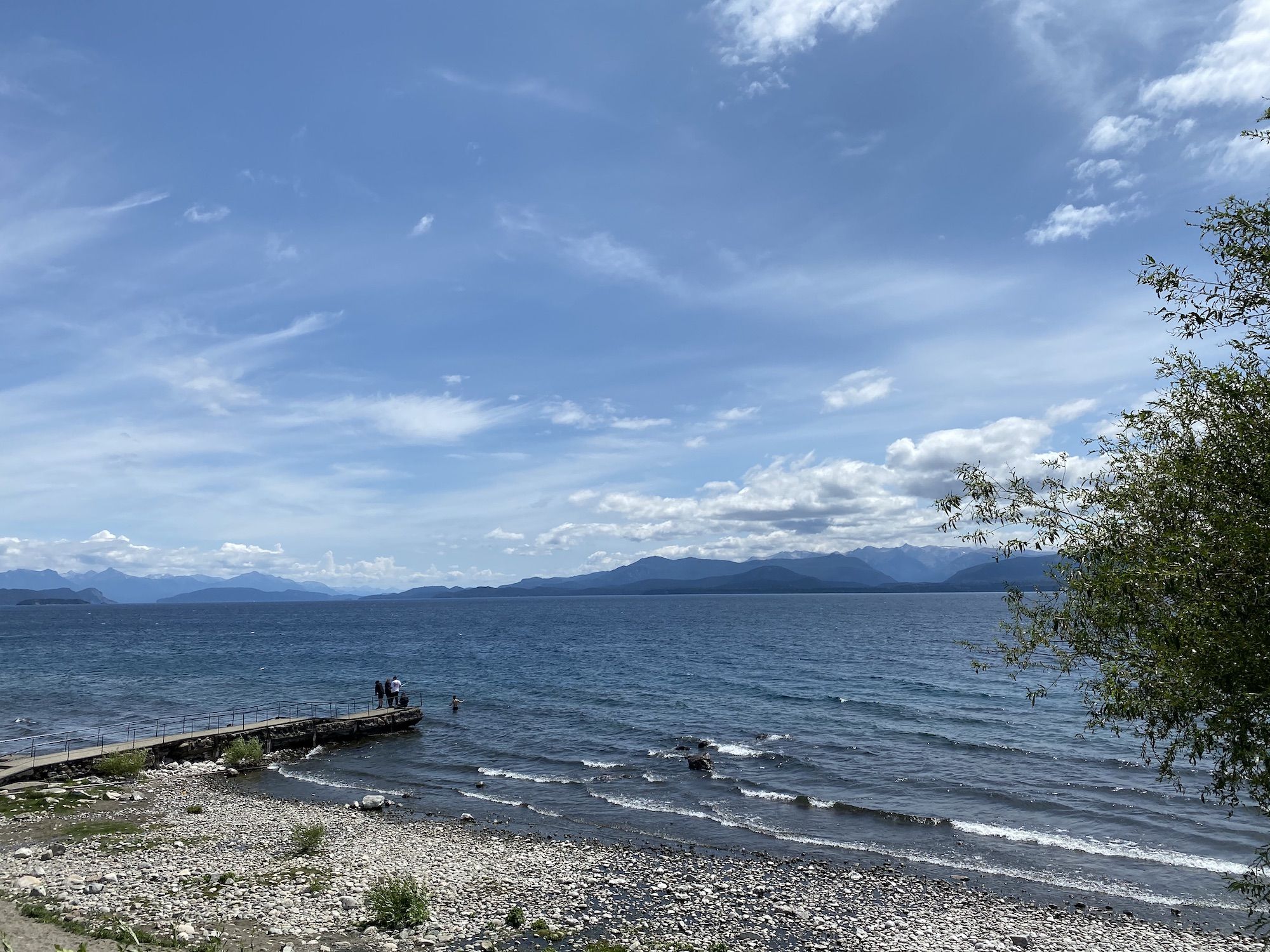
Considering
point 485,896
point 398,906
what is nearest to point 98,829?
point 398,906

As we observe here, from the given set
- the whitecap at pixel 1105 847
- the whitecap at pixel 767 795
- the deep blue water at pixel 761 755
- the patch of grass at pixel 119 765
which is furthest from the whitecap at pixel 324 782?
the whitecap at pixel 1105 847

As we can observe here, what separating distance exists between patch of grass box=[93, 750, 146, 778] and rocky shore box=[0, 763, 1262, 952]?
256 inches

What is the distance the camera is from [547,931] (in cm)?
1975

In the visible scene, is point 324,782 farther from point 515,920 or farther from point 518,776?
point 515,920

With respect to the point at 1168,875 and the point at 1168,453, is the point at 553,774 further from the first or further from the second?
the point at 1168,453

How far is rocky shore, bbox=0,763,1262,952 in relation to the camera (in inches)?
754

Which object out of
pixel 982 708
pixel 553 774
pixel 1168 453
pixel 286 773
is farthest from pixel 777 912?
pixel 982 708

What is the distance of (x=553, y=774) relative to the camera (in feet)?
132

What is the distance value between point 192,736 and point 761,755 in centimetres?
3354

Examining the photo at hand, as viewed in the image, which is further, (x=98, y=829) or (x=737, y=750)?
(x=737, y=750)

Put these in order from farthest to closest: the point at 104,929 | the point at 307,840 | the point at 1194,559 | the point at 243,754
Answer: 1. the point at 243,754
2. the point at 307,840
3. the point at 104,929
4. the point at 1194,559

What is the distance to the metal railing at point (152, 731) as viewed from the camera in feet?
132

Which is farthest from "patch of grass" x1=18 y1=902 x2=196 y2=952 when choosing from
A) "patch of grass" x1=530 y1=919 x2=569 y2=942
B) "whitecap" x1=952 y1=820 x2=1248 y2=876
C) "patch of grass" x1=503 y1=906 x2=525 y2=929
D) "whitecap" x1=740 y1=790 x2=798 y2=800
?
"whitecap" x1=952 y1=820 x2=1248 y2=876

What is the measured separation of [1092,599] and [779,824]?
2356 cm
